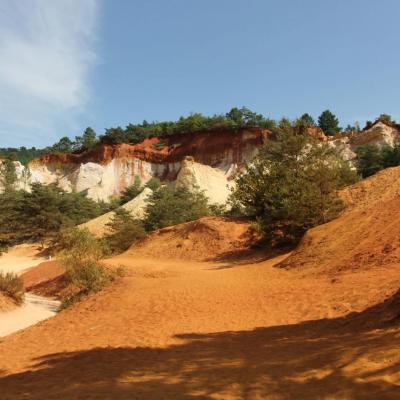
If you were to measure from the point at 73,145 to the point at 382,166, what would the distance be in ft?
184

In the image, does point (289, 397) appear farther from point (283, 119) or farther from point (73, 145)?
point (73, 145)

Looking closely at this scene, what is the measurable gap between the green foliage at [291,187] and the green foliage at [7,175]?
4322cm

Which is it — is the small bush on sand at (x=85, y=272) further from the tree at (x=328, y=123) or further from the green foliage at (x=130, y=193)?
the tree at (x=328, y=123)

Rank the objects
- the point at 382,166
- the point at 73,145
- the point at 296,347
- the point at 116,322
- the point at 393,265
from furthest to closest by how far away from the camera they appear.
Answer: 1. the point at 73,145
2. the point at 382,166
3. the point at 393,265
4. the point at 116,322
5. the point at 296,347

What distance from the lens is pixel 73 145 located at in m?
77.1

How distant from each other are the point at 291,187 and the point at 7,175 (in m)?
51.4

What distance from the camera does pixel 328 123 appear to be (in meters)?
67.0

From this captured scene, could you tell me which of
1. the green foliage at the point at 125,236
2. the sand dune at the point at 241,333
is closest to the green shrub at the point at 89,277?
the sand dune at the point at 241,333

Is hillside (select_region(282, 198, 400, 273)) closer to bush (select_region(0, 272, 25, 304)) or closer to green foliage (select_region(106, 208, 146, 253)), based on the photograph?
bush (select_region(0, 272, 25, 304))

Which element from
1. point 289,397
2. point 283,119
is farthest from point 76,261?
point 283,119

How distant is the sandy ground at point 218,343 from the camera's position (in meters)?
4.90

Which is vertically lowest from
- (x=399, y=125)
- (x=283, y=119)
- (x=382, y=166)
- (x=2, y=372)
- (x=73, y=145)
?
(x=2, y=372)

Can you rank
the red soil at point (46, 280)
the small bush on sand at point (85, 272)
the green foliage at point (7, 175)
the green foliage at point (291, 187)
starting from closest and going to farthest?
the small bush on sand at point (85, 272) → the green foliage at point (291, 187) → the red soil at point (46, 280) → the green foliage at point (7, 175)

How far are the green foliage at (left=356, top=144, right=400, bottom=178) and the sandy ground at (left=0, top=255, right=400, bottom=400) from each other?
26.9 metres
